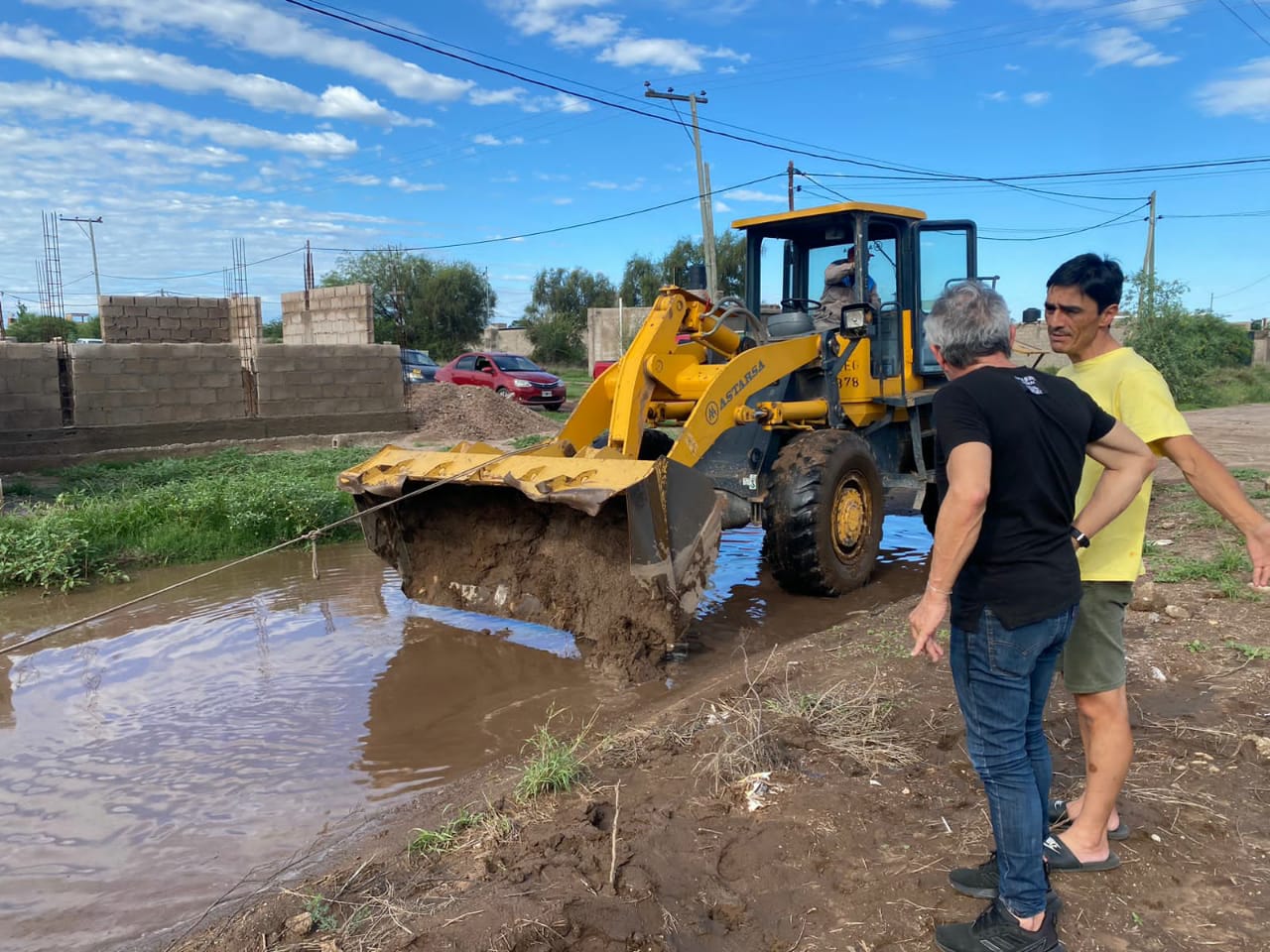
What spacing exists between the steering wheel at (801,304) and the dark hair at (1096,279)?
17.1ft

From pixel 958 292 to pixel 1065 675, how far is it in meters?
1.23

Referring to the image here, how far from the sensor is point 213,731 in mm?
4719

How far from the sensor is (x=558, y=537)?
5574 mm

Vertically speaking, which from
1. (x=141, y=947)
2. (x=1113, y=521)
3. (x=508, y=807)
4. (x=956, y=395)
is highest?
(x=956, y=395)

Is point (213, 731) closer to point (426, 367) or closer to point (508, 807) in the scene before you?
point (508, 807)

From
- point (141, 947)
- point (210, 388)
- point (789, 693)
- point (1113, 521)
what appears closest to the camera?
point (1113, 521)

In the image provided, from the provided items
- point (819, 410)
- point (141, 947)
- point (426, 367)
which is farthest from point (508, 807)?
point (426, 367)

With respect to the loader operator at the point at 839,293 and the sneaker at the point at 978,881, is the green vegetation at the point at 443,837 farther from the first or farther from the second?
the loader operator at the point at 839,293

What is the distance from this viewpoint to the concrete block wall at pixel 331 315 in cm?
1958

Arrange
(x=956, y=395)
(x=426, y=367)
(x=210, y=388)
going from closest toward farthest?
(x=956, y=395) → (x=210, y=388) → (x=426, y=367)

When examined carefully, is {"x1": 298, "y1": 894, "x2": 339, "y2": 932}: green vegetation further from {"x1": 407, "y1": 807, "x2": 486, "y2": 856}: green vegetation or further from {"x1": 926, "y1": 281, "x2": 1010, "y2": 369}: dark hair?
{"x1": 926, "y1": 281, "x2": 1010, "y2": 369}: dark hair

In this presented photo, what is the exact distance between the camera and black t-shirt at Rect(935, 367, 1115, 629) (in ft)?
7.97

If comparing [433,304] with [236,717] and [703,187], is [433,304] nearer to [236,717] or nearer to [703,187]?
[703,187]

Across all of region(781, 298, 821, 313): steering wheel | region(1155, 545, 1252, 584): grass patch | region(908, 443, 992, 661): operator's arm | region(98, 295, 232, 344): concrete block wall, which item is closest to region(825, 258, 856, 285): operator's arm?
region(781, 298, 821, 313): steering wheel
